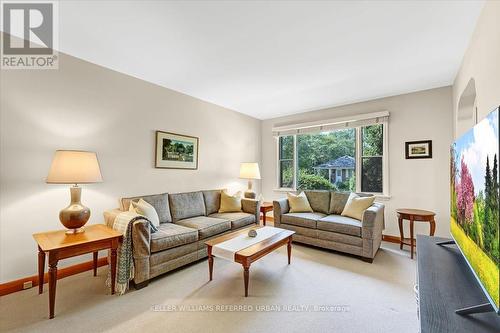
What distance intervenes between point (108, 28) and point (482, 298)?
324 centimetres

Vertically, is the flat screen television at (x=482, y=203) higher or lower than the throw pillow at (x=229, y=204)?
higher

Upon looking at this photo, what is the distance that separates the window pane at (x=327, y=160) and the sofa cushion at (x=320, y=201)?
2.05 ft

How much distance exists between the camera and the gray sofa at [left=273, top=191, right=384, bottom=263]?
2922 millimetres

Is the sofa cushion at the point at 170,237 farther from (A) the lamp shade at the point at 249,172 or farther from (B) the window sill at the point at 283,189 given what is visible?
(B) the window sill at the point at 283,189

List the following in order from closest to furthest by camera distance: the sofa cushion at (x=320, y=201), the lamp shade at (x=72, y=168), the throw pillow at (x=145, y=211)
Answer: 1. the lamp shade at (x=72, y=168)
2. the throw pillow at (x=145, y=211)
3. the sofa cushion at (x=320, y=201)

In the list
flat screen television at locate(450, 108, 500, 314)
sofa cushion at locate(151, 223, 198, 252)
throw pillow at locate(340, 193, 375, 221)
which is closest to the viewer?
flat screen television at locate(450, 108, 500, 314)

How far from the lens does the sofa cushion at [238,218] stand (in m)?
3.43

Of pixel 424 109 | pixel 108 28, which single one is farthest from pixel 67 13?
pixel 424 109

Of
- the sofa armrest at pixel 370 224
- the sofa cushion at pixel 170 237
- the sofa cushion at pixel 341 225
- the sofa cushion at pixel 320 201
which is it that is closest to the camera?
the sofa cushion at pixel 170 237

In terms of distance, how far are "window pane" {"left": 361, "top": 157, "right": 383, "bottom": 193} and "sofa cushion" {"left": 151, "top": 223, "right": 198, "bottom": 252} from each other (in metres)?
3.12

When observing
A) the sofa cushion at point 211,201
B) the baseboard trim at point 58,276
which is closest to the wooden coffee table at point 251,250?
the sofa cushion at point 211,201

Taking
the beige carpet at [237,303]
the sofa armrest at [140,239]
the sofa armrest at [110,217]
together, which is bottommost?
the beige carpet at [237,303]

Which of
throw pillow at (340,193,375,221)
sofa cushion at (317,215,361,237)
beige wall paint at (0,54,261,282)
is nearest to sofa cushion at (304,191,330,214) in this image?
throw pillow at (340,193,375,221)

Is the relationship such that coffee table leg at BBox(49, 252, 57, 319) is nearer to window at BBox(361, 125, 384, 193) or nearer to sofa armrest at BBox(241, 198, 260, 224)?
sofa armrest at BBox(241, 198, 260, 224)
